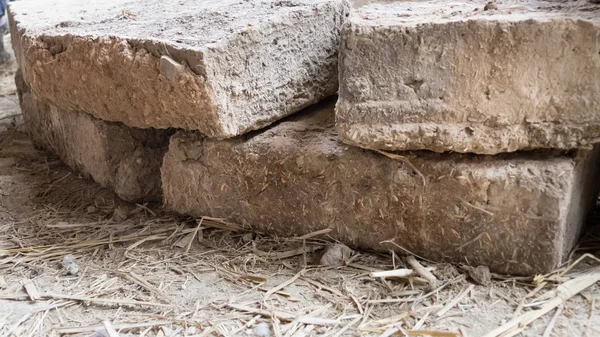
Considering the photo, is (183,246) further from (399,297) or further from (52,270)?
(399,297)

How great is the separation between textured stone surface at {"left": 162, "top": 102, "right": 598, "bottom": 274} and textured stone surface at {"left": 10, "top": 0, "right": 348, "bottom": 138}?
0.16 metres

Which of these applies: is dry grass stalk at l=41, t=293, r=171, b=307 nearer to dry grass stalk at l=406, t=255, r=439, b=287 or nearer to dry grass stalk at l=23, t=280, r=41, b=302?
dry grass stalk at l=23, t=280, r=41, b=302

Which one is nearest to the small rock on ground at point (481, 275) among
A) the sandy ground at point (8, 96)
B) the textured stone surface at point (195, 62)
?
the textured stone surface at point (195, 62)

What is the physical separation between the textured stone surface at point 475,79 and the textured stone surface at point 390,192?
9cm

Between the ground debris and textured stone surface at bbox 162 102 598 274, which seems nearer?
textured stone surface at bbox 162 102 598 274

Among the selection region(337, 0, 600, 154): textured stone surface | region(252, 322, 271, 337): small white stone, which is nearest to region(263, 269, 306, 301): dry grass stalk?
region(252, 322, 271, 337): small white stone

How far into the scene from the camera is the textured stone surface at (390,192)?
6.44 feet

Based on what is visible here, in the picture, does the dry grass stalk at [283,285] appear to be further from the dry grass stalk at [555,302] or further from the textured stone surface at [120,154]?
the textured stone surface at [120,154]

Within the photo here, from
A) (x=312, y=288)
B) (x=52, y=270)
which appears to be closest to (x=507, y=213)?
(x=312, y=288)

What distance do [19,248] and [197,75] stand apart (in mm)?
1041

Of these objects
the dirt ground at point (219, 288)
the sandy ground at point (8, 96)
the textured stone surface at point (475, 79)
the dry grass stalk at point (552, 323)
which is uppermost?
the textured stone surface at point (475, 79)

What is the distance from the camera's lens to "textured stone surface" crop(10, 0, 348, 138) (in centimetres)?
215

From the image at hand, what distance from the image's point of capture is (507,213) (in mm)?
1978

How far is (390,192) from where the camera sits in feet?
7.01
